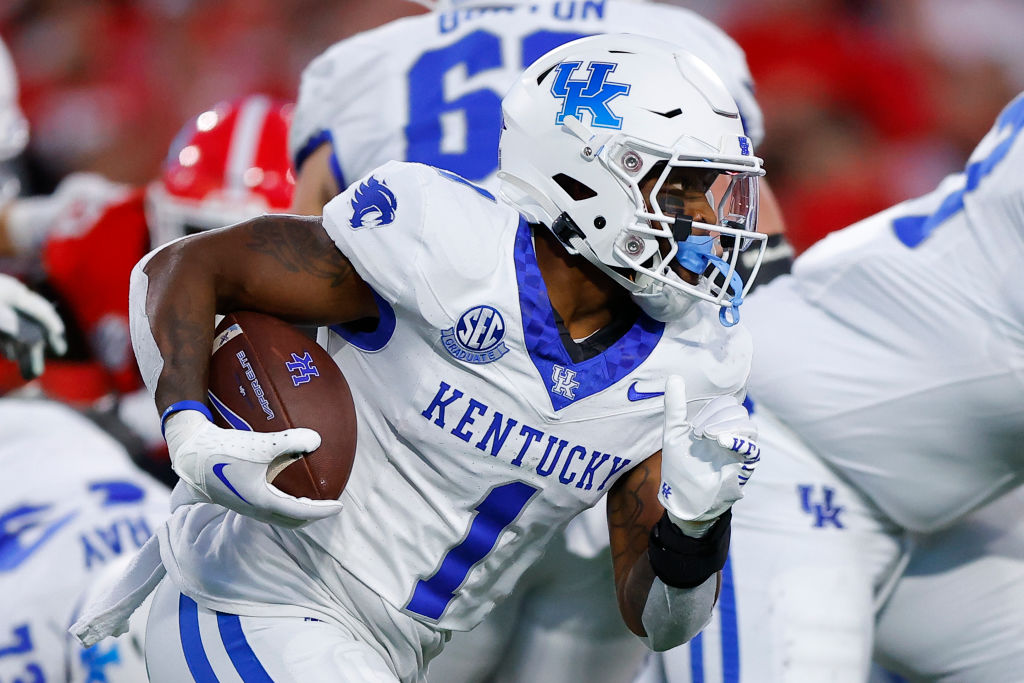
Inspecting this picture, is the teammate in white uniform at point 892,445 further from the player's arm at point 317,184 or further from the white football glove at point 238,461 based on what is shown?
the white football glove at point 238,461

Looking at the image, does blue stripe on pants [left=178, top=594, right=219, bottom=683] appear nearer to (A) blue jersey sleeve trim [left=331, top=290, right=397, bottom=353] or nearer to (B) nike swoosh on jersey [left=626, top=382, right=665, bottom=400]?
(A) blue jersey sleeve trim [left=331, top=290, right=397, bottom=353]

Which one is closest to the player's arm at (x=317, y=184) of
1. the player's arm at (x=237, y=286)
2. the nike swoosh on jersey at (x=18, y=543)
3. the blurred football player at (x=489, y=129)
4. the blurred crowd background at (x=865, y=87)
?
the blurred football player at (x=489, y=129)

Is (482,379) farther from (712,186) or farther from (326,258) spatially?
(712,186)

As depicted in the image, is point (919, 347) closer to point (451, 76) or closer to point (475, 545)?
point (475, 545)

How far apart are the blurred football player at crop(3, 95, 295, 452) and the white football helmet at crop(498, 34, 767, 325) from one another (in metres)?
2.60

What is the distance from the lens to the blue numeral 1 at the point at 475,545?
213 centimetres

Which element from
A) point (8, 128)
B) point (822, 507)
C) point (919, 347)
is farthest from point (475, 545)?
point (8, 128)

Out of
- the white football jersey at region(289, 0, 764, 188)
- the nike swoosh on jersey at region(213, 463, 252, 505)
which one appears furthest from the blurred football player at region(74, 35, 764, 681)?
the white football jersey at region(289, 0, 764, 188)

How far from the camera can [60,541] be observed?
3172mm

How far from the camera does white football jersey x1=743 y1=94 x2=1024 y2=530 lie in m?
2.57

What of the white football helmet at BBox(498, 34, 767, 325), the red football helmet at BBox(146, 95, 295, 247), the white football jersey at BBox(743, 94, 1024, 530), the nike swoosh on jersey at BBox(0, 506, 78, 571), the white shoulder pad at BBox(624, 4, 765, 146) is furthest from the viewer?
the red football helmet at BBox(146, 95, 295, 247)

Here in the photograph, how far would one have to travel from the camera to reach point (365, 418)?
2.12 metres

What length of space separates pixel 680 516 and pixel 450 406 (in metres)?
0.39

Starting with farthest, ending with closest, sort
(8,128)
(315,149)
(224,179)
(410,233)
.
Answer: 1. (8,128)
2. (224,179)
3. (315,149)
4. (410,233)
